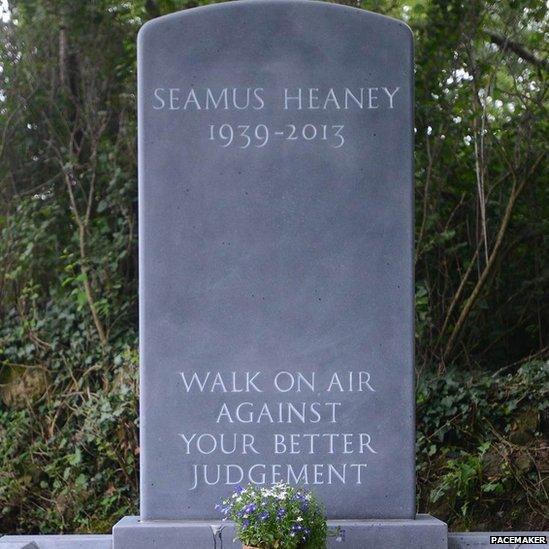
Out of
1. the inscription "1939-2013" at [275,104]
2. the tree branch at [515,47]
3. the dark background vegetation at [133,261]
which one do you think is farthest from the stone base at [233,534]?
the tree branch at [515,47]

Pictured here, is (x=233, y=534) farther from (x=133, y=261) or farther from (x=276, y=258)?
(x=133, y=261)

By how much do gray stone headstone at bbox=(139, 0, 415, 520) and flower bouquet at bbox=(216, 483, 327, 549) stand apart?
443 mm

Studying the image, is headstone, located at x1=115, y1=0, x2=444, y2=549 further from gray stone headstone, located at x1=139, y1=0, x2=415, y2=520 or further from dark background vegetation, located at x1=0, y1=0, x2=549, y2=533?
dark background vegetation, located at x1=0, y1=0, x2=549, y2=533

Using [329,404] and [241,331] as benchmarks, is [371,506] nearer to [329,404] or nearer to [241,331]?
[329,404]

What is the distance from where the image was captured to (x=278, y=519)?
12.9 ft

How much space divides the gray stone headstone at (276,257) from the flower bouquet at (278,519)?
1.45 feet

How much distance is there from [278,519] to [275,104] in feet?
6.10

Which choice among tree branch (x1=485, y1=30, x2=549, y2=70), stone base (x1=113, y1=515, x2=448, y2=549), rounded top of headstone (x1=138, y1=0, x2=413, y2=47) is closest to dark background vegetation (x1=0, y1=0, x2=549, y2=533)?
tree branch (x1=485, y1=30, x2=549, y2=70)

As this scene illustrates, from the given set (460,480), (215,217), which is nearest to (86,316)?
(460,480)

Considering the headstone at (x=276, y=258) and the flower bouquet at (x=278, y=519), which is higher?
the headstone at (x=276, y=258)

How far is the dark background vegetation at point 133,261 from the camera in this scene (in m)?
7.08

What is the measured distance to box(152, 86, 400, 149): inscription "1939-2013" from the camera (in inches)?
182

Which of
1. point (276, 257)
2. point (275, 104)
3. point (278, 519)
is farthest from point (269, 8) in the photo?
point (278, 519)

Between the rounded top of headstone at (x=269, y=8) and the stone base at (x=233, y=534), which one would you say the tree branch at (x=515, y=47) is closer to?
the rounded top of headstone at (x=269, y=8)
